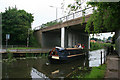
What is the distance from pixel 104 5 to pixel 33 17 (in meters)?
29.2

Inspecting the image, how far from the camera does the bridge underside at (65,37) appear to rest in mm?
19883

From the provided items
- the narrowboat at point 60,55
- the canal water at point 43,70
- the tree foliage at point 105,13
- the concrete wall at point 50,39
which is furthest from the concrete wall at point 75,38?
the tree foliage at point 105,13

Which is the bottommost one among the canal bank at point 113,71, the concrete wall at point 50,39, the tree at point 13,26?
the canal bank at point 113,71

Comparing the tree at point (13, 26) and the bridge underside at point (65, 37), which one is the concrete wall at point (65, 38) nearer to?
the bridge underside at point (65, 37)

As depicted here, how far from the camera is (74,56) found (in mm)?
14109

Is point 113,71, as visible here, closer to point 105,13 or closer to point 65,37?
point 105,13

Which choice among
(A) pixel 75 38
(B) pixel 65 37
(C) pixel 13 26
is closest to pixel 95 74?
(B) pixel 65 37

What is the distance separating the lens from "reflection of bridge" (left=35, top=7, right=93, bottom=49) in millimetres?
17375

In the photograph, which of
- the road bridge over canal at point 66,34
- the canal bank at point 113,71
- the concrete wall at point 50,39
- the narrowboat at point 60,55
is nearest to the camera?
the canal bank at point 113,71

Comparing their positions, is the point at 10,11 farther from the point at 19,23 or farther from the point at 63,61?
the point at 63,61

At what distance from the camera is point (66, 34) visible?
20.0 m

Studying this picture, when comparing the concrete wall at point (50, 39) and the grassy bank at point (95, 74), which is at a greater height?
the concrete wall at point (50, 39)

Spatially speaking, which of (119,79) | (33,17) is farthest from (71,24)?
(33,17)

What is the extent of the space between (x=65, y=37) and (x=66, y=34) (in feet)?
2.06
